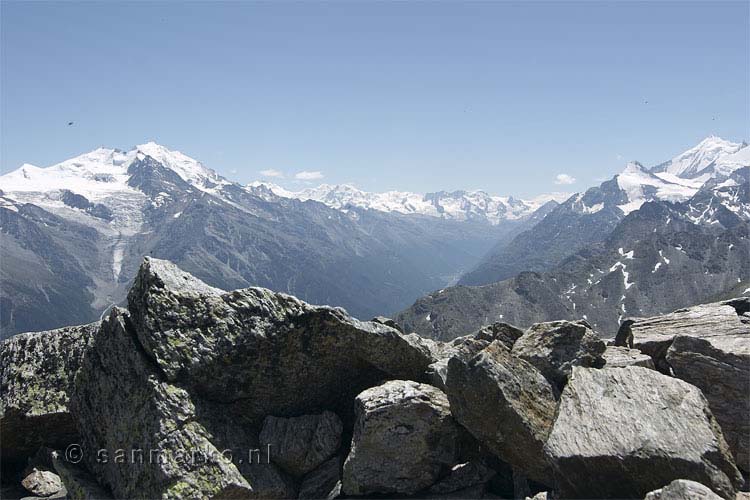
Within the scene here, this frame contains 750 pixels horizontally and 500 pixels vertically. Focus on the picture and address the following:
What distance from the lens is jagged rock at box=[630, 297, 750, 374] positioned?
1528 cm

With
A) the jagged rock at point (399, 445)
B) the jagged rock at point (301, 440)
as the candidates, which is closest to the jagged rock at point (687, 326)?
the jagged rock at point (399, 445)

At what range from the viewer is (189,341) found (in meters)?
13.2

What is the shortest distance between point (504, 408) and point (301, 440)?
18.5ft

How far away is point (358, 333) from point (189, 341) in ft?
15.3

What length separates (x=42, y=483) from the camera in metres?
15.3

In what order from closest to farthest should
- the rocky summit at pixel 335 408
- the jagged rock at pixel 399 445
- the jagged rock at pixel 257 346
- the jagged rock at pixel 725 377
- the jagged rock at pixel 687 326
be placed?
1. the rocky summit at pixel 335 408
2. the jagged rock at pixel 725 377
3. the jagged rock at pixel 399 445
4. the jagged rock at pixel 257 346
5. the jagged rock at pixel 687 326

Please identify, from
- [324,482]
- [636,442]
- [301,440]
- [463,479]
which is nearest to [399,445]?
[463,479]

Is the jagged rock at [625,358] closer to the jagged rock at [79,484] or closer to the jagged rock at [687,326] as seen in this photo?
the jagged rock at [687,326]

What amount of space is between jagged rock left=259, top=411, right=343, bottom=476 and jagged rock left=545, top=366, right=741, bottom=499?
19.7ft

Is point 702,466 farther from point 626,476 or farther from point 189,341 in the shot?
point 189,341

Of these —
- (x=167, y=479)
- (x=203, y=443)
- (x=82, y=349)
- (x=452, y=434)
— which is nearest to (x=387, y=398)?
(x=452, y=434)

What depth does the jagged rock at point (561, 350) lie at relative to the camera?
1416cm

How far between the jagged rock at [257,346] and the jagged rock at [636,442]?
5.33m

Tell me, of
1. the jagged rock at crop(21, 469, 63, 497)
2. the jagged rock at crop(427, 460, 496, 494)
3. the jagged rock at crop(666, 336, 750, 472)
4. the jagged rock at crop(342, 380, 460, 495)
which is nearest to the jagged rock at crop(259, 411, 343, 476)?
the jagged rock at crop(342, 380, 460, 495)
